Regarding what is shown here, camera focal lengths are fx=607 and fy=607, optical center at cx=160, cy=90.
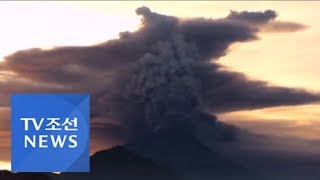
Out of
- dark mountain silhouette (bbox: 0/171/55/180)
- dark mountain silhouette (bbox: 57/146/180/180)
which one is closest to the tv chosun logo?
dark mountain silhouette (bbox: 57/146/180/180)

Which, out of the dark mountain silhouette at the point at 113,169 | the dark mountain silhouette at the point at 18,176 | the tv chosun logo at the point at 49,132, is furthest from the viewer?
the dark mountain silhouette at the point at 18,176

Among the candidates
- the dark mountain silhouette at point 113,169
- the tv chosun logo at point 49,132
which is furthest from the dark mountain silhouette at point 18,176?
the tv chosun logo at point 49,132

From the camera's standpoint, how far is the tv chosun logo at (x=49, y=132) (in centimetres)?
1602

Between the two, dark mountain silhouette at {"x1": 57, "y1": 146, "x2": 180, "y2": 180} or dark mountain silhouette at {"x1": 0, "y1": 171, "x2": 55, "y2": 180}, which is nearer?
dark mountain silhouette at {"x1": 57, "y1": 146, "x2": 180, "y2": 180}

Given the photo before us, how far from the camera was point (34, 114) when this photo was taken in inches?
633

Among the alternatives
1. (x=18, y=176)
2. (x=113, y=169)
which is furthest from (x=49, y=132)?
(x=18, y=176)

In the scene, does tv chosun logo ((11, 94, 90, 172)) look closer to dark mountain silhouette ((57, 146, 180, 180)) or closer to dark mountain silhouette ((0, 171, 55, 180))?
dark mountain silhouette ((57, 146, 180, 180))

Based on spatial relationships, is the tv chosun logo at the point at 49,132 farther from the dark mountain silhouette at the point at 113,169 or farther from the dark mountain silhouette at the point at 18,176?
the dark mountain silhouette at the point at 18,176

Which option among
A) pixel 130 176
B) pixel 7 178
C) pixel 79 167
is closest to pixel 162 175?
pixel 130 176

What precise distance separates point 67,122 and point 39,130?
2.55 feet

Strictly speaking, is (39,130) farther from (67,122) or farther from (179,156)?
(179,156)

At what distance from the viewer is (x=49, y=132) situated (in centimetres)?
1622

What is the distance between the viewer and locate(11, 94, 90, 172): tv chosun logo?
16.0 m

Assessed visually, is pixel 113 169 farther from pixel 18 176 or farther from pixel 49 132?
pixel 18 176
